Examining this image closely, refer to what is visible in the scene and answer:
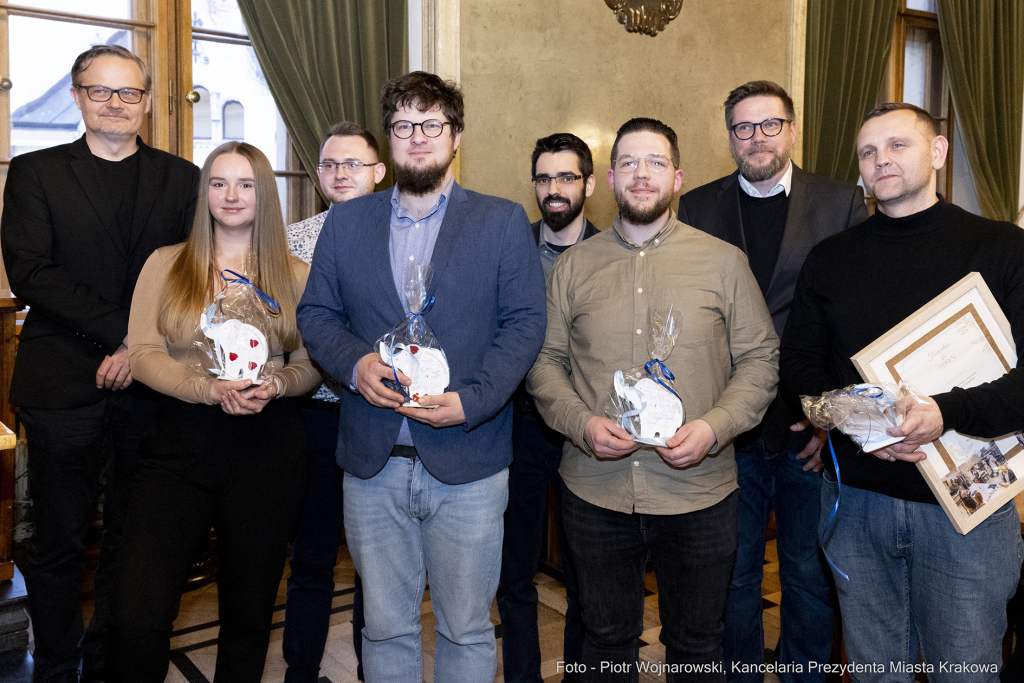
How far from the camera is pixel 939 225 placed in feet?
6.24

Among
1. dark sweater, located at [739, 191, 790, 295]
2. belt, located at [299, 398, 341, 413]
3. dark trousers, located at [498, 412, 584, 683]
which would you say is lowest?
dark trousers, located at [498, 412, 584, 683]

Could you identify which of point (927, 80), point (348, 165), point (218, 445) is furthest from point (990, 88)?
point (218, 445)

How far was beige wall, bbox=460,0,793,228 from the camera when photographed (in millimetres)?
4156

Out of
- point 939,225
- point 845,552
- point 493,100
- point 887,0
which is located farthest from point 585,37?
point 845,552

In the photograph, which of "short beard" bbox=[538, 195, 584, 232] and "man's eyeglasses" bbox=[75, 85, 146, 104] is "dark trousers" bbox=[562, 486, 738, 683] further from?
"man's eyeglasses" bbox=[75, 85, 146, 104]

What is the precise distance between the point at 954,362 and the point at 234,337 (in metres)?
1.68

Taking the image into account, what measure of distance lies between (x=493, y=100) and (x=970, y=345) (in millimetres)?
2886

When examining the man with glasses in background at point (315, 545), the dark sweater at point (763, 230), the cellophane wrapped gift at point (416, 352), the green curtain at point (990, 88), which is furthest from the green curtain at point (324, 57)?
the green curtain at point (990, 88)

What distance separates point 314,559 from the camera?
249 centimetres

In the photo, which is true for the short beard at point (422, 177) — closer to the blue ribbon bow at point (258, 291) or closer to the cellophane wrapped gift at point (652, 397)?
the blue ribbon bow at point (258, 291)

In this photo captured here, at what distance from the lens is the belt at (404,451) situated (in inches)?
79.3

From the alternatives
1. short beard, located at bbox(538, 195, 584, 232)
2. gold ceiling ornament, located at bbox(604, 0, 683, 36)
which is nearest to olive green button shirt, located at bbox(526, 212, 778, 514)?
short beard, located at bbox(538, 195, 584, 232)

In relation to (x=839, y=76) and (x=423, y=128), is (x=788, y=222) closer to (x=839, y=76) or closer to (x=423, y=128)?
(x=423, y=128)

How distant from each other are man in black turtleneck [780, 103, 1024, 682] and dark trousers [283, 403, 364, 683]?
53.1 inches
